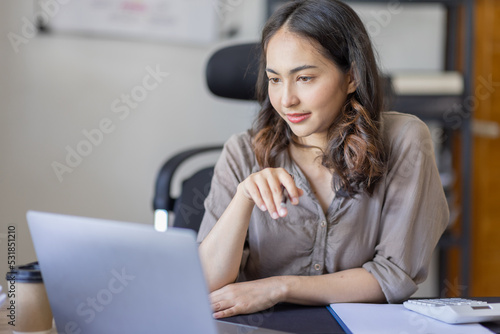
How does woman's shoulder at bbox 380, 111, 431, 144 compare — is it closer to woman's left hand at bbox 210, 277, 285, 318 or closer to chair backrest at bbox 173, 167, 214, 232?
woman's left hand at bbox 210, 277, 285, 318

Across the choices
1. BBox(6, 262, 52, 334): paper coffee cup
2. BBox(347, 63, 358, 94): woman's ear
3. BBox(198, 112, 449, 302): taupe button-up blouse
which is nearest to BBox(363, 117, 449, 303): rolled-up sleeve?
BBox(198, 112, 449, 302): taupe button-up blouse

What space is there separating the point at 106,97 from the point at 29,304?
157cm

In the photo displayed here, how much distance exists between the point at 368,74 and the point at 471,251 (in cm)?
172

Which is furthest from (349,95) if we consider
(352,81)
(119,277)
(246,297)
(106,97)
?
(106,97)

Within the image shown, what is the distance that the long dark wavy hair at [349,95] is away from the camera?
121 cm

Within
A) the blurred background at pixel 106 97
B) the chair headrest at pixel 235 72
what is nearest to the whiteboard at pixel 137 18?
the blurred background at pixel 106 97

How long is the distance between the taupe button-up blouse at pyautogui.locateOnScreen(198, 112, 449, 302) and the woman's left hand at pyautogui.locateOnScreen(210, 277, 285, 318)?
0.59ft

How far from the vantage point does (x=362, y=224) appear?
1255mm

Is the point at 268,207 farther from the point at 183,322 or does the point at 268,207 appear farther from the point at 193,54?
the point at 193,54

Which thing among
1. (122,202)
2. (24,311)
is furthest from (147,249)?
(122,202)

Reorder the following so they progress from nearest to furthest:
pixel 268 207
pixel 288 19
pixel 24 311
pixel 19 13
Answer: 1. pixel 24 311
2. pixel 268 207
3. pixel 288 19
4. pixel 19 13

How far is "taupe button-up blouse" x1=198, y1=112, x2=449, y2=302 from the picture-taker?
48.3 inches

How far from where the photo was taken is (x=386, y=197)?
1.25 m

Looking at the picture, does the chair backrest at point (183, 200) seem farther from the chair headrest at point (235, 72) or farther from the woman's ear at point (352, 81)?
the woman's ear at point (352, 81)
